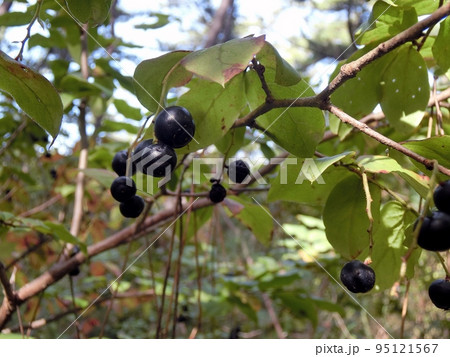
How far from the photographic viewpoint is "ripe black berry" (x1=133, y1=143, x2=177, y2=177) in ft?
1.69

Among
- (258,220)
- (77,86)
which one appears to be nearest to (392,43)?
(258,220)

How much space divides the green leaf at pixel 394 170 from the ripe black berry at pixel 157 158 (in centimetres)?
24

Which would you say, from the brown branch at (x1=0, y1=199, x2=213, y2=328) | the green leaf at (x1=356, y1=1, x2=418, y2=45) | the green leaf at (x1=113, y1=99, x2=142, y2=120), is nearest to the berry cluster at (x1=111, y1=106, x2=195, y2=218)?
the green leaf at (x1=356, y1=1, x2=418, y2=45)

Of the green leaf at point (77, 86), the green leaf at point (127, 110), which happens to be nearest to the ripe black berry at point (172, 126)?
the green leaf at point (77, 86)

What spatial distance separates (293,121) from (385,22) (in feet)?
0.75

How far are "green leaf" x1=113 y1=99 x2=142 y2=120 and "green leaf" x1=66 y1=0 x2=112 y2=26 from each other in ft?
2.20

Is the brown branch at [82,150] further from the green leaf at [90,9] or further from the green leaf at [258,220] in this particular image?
the green leaf at [90,9]

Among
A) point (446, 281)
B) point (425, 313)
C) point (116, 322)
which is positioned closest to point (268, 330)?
point (425, 313)

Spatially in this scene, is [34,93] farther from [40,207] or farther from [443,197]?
[40,207]

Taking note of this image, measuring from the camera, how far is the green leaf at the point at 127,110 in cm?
121

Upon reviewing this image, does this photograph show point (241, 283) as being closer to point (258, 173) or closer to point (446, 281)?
point (258, 173)

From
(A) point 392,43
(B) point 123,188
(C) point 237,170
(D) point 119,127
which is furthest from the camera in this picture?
(D) point 119,127

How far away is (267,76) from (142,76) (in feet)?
0.56

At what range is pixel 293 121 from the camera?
0.59 m
